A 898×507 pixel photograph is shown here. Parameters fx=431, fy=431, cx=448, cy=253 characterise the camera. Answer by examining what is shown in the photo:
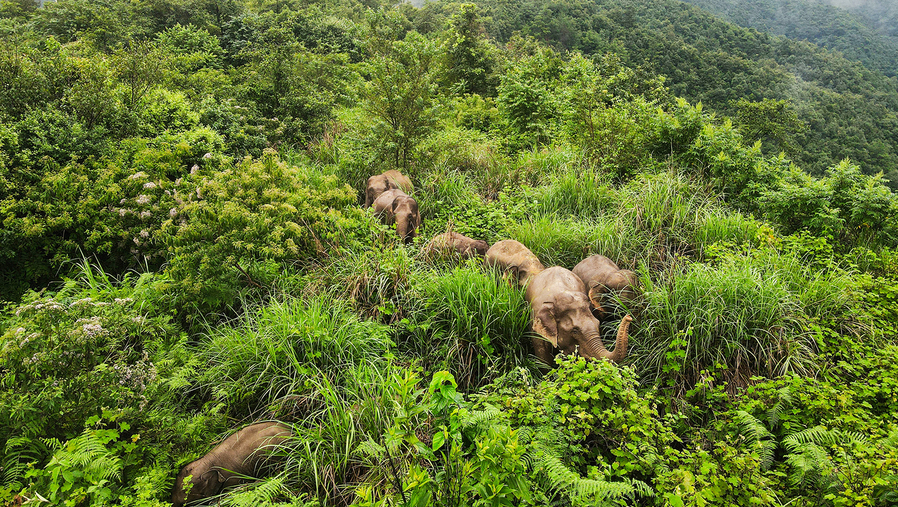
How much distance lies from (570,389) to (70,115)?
7732mm

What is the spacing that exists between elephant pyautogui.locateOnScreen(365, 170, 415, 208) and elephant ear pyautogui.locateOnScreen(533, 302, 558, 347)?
3.69 metres

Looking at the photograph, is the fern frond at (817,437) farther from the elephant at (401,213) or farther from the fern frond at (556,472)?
the elephant at (401,213)

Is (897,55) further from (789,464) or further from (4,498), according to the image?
(4,498)

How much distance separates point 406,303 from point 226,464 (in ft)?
7.04

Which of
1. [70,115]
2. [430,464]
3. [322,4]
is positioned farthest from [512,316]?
[322,4]

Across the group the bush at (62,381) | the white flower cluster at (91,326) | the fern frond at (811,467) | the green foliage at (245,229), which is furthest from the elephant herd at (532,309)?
the fern frond at (811,467)

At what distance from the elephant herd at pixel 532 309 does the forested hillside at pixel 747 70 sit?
2239 cm

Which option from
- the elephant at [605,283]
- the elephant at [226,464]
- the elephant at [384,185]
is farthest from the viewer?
the elephant at [384,185]

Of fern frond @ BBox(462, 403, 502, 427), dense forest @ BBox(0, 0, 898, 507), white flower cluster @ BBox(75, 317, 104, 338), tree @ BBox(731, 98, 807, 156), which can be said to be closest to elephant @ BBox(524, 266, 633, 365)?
dense forest @ BBox(0, 0, 898, 507)

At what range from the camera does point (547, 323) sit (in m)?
4.14

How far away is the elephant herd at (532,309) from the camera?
10.4 feet

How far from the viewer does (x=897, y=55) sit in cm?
5188

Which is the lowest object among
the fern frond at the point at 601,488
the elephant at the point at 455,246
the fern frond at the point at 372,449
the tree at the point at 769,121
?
the tree at the point at 769,121

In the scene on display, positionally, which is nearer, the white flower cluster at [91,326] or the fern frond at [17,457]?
the fern frond at [17,457]
